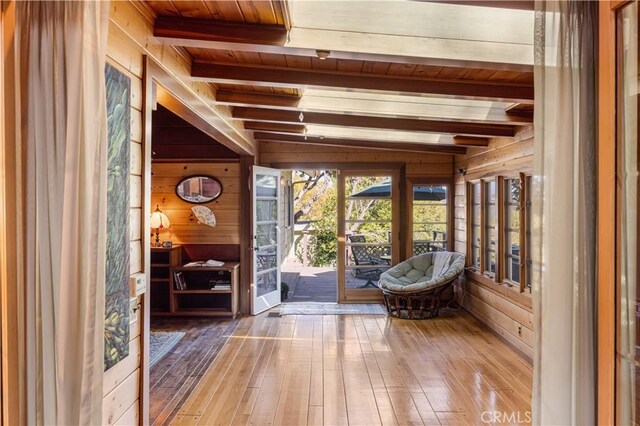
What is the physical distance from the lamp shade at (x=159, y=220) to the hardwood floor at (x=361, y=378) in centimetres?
178

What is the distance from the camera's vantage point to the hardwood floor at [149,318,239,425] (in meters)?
2.88

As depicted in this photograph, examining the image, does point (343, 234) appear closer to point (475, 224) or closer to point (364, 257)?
point (364, 257)

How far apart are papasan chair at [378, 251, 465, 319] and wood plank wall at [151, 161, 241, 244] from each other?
7.47 feet

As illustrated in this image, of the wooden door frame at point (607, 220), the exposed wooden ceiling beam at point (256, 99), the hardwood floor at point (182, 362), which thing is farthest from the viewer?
the exposed wooden ceiling beam at point (256, 99)

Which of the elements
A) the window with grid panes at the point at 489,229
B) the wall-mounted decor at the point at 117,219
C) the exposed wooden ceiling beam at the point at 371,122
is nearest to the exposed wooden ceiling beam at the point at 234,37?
the wall-mounted decor at the point at 117,219

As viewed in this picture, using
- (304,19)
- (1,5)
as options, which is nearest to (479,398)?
(304,19)

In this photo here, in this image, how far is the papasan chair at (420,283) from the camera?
197 inches

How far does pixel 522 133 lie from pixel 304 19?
2797mm

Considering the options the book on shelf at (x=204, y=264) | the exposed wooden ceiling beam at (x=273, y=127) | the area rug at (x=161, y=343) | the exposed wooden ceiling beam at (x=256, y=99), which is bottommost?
the area rug at (x=161, y=343)

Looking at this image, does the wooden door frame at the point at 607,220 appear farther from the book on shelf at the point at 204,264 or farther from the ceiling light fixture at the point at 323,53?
the book on shelf at the point at 204,264

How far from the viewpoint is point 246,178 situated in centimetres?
545

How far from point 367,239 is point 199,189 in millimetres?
2594

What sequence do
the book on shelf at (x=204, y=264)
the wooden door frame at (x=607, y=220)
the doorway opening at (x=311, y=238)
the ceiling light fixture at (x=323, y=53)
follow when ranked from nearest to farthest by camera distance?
the wooden door frame at (x=607, y=220)
the ceiling light fixture at (x=323, y=53)
the book on shelf at (x=204, y=264)
the doorway opening at (x=311, y=238)

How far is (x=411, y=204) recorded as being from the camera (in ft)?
19.6
